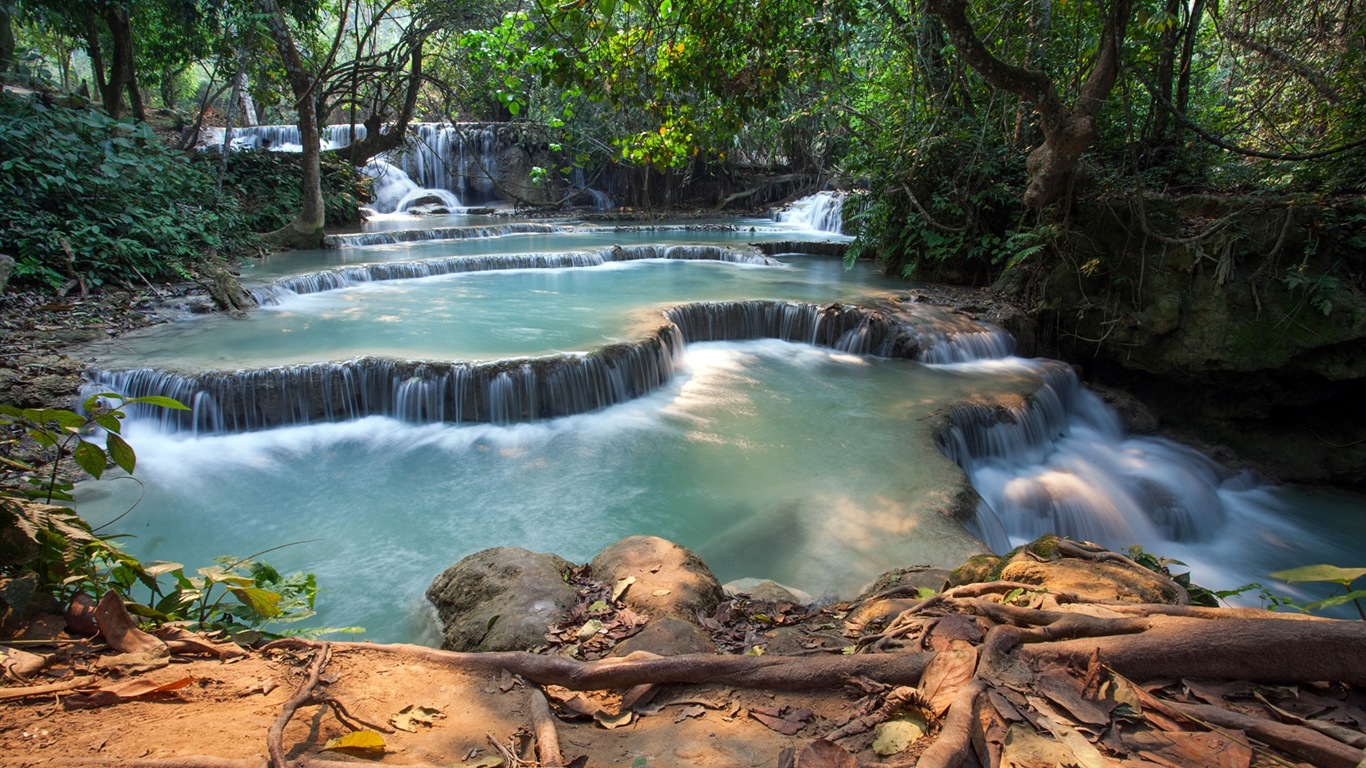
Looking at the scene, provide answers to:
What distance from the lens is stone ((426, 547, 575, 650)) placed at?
3004 mm

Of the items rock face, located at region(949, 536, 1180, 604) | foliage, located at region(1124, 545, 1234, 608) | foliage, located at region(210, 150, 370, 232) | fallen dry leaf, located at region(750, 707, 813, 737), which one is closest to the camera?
fallen dry leaf, located at region(750, 707, 813, 737)

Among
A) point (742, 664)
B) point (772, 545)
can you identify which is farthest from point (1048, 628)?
point (772, 545)

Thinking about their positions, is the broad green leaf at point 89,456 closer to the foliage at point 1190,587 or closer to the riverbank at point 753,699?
the riverbank at point 753,699

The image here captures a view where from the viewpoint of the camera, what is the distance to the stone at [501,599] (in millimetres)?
3004

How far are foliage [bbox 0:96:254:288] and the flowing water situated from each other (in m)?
1.82

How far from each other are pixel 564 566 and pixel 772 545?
5.98ft

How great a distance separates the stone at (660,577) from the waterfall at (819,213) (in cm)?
1473

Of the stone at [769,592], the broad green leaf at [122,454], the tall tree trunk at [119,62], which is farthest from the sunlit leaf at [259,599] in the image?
the tall tree trunk at [119,62]

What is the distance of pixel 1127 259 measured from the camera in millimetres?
8484

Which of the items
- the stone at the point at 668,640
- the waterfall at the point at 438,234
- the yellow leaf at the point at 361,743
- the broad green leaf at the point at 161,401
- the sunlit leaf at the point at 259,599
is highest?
the waterfall at the point at 438,234

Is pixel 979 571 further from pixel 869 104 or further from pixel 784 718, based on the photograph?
pixel 869 104

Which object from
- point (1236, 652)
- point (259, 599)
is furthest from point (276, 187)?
point (1236, 652)

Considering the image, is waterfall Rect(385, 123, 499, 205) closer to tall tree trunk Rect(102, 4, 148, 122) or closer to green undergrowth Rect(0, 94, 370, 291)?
tall tree trunk Rect(102, 4, 148, 122)

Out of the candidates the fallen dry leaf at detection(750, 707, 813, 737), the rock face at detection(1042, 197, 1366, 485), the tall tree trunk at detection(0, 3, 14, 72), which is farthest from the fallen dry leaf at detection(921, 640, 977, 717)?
the tall tree trunk at detection(0, 3, 14, 72)
